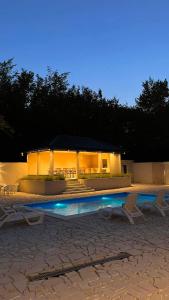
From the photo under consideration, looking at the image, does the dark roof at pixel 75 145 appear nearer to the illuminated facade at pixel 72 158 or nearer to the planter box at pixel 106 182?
the illuminated facade at pixel 72 158

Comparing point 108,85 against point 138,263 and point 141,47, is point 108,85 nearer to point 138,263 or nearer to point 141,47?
point 141,47

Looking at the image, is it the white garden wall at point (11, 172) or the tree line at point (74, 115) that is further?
the tree line at point (74, 115)

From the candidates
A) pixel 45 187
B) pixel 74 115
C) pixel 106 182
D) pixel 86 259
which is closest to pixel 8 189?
pixel 45 187

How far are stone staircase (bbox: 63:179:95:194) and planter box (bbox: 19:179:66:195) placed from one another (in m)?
0.47

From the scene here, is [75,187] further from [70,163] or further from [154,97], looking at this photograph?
[154,97]

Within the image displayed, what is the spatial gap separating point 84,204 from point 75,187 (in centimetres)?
574

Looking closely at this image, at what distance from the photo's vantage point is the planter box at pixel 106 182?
2156 cm

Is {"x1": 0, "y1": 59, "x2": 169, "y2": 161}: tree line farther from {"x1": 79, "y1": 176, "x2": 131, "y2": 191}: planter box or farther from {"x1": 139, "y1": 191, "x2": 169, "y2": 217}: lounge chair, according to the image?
{"x1": 139, "y1": 191, "x2": 169, "y2": 217}: lounge chair

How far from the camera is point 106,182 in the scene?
73.0 ft

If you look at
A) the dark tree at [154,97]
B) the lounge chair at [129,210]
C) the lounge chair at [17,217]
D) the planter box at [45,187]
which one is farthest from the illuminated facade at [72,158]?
Answer: the dark tree at [154,97]

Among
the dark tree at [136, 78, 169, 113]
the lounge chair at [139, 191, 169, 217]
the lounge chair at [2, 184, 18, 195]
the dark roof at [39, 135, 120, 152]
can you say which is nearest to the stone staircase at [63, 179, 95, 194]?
the dark roof at [39, 135, 120, 152]

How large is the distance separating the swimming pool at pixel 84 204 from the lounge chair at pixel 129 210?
2.90 metres

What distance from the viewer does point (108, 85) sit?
44.5 meters

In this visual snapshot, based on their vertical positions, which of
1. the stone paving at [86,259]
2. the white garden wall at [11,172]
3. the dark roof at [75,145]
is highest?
the dark roof at [75,145]
